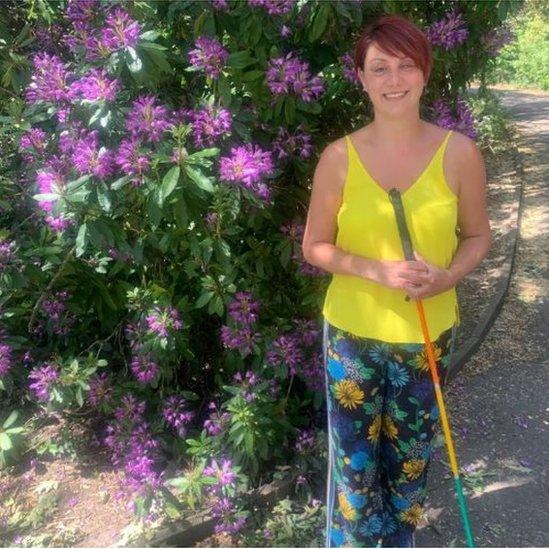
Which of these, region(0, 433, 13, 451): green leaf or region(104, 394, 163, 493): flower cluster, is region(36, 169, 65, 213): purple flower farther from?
region(0, 433, 13, 451): green leaf

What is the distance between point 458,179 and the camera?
182cm

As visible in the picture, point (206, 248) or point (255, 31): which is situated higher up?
point (255, 31)

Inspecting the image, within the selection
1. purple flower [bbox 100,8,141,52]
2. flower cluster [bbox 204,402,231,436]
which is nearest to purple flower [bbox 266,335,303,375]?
flower cluster [bbox 204,402,231,436]

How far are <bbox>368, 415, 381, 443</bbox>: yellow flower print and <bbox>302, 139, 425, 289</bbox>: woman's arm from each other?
518 millimetres

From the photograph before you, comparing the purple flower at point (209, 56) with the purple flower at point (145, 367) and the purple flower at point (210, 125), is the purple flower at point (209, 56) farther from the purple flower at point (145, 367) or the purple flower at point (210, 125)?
the purple flower at point (145, 367)

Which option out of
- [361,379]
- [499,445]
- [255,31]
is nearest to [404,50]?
[255,31]

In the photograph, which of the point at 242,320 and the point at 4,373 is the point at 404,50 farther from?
the point at 4,373

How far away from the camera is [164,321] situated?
2672 millimetres

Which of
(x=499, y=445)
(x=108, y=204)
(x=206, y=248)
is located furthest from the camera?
(x=499, y=445)

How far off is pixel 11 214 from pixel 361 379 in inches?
68.5

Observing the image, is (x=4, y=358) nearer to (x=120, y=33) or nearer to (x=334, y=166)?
(x=120, y=33)

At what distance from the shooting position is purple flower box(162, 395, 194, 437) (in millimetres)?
2951

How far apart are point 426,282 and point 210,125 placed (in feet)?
3.15

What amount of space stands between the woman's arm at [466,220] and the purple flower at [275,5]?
0.78m
